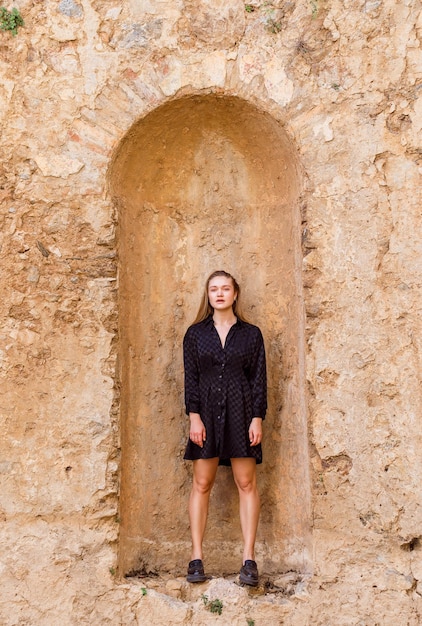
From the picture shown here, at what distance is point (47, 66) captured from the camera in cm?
437

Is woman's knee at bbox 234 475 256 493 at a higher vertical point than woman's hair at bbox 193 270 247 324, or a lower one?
lower

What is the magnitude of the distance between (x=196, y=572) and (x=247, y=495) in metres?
0.51

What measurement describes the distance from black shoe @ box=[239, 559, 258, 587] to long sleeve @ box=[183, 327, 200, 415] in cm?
89

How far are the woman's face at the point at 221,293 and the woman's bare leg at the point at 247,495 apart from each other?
90 cm

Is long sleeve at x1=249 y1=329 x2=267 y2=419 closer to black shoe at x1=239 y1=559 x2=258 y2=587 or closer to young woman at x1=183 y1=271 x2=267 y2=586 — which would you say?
young woman at x1=183 y1=271 x2=267 y2=586

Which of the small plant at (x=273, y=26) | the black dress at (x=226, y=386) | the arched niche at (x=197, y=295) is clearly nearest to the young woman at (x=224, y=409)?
the black dress at (x=226, y=386)

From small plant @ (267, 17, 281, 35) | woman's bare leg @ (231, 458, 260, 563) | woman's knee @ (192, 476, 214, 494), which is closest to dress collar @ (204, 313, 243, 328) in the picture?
woman's bare leg @ (231, 458, 260, 563)

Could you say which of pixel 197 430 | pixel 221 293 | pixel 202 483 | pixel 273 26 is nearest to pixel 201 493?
pixel 202 483

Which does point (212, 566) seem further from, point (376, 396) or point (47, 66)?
point (47, 66)

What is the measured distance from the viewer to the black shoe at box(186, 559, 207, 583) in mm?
4133

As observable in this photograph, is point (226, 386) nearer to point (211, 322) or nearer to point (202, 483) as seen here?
point (211, 322)

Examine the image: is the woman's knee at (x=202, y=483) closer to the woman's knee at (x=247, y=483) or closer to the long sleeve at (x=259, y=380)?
the woman's knee at (x=247, y=483)

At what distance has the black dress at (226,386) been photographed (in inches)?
166

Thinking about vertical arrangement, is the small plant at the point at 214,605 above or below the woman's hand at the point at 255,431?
below
